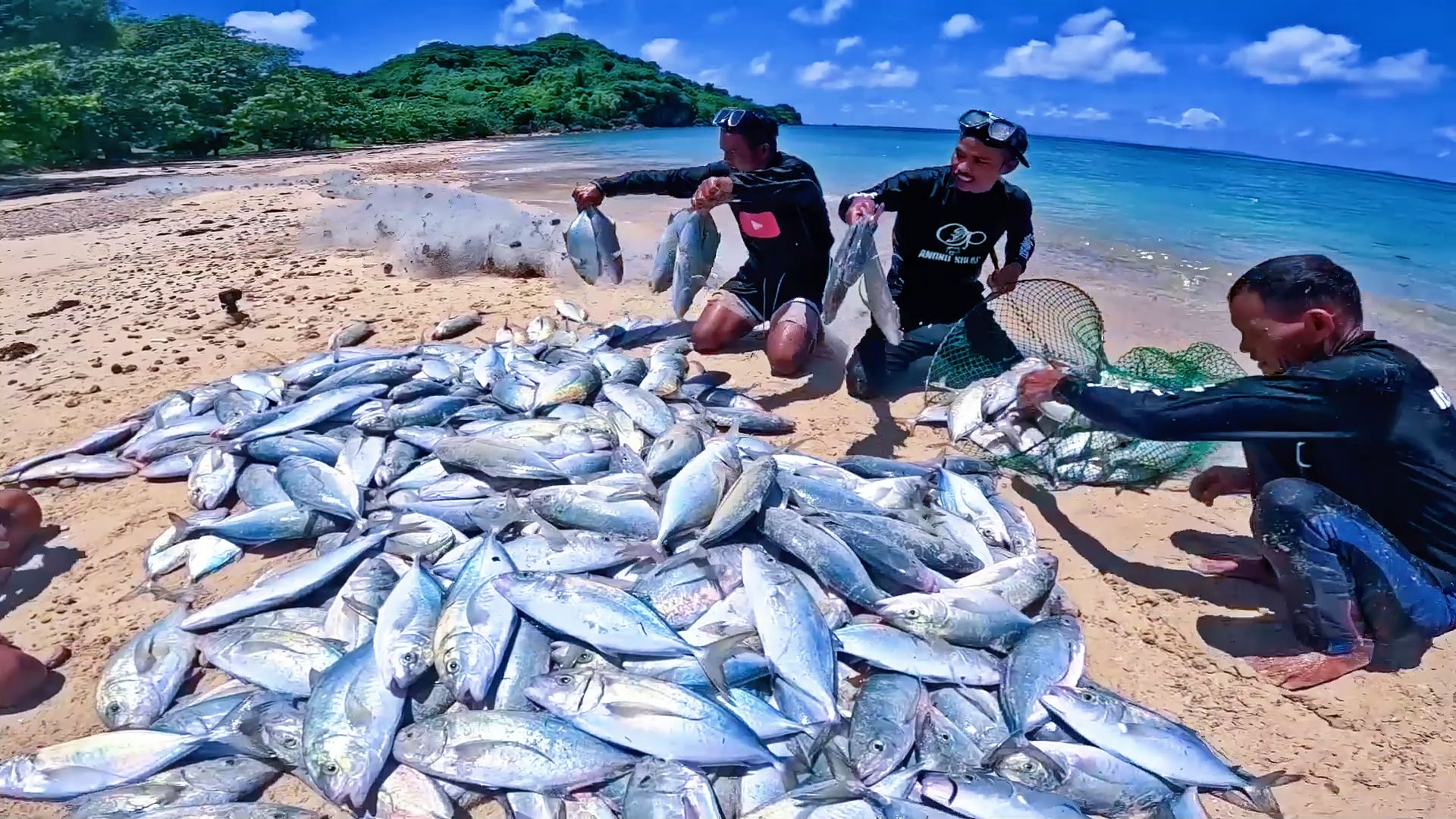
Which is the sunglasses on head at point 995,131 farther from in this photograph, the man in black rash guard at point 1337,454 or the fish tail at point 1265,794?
the fish tail at point 1265,794

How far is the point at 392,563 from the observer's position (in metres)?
3.05

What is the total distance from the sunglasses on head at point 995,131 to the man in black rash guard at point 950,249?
0.01 m

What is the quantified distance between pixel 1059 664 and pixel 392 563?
2523mm

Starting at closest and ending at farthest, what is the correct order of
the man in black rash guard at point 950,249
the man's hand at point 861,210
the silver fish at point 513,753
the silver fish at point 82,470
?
the silver fish at point 513,753 → the man's hand at point 861,210 → the silver fish at point 82,470 → the man in black rash guard at point 950,249

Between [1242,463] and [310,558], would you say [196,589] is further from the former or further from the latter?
[1242,463]

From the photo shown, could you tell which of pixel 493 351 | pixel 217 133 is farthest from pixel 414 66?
pixel 493 351

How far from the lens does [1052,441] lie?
14.0ft

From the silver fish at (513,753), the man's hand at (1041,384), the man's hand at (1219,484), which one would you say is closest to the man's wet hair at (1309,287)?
the man's hand at (1041,384)

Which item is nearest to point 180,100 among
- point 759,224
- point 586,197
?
point 586,197

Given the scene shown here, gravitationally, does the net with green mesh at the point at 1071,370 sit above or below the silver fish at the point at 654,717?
above

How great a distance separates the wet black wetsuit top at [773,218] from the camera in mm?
5289

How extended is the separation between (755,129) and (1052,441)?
2725mm

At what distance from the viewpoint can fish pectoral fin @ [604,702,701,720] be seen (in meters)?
2.25

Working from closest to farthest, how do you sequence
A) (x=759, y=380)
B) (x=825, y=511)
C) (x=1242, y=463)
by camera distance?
(x=825, y=511) → (x=1242, y=463) → (x=759, y=380)
